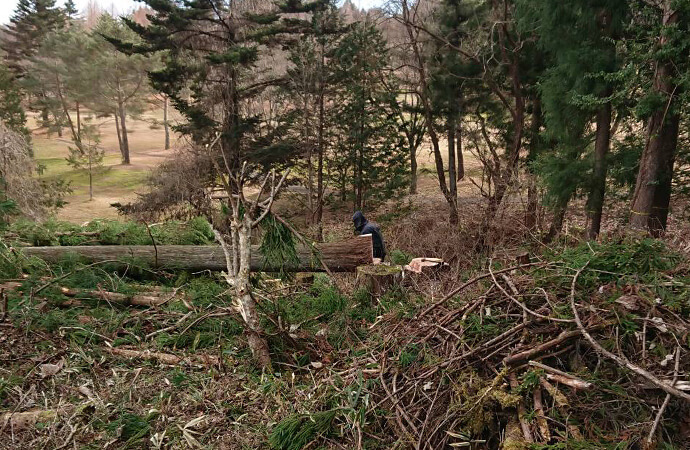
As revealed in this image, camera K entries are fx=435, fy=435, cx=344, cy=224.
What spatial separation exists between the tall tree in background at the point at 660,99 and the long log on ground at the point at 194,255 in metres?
4.21

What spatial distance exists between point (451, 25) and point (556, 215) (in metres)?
10.4

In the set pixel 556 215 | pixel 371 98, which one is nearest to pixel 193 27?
pixel 371 98

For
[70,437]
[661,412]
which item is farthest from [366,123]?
[661,412]

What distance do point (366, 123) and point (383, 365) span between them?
17517 millimetres

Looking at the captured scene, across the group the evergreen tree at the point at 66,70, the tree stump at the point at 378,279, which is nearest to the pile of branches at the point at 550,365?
the tree stump at the point at 378,279

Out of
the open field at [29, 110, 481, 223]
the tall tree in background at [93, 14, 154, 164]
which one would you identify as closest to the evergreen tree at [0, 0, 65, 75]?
the open field at [29, 110, 481, 223]

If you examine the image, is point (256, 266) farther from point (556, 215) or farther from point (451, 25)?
point (451, 25)

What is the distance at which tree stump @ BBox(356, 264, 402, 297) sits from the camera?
5.26 metres

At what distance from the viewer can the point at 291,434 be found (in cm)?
297

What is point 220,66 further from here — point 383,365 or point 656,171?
point 383,365

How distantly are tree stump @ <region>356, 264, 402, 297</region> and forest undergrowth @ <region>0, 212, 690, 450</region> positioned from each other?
22 centimetres

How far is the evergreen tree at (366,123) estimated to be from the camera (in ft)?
59.7

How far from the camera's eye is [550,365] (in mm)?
2648

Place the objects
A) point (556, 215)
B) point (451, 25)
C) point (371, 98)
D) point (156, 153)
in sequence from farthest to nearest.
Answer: point (156, 153)
point (371, 98)
point (451, 25)
point (556, 215)
